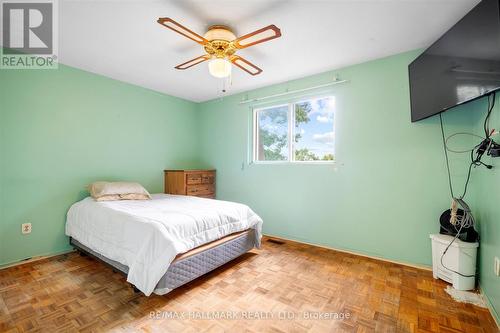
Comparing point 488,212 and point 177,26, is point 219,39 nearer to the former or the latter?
point 177,26

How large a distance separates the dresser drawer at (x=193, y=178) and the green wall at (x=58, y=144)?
0.63m

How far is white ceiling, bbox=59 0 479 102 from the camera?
1744 millimetres

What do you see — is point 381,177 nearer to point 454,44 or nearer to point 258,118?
point 454,44

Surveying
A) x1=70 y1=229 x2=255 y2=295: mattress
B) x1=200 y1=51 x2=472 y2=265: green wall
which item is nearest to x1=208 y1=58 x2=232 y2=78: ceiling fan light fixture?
x1=200 y1=51 x2=472 y2=265: green wall

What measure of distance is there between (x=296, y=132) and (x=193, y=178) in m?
1.89

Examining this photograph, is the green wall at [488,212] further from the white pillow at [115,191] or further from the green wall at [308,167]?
the white pillow at [115,191]

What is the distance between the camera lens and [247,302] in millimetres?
1818

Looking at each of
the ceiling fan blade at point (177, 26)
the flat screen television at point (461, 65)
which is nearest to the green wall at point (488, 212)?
the flat screen television at point (461, 65)

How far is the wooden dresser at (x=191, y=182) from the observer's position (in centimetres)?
367

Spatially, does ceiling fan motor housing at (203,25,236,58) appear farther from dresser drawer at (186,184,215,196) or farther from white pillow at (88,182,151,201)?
dresser drawer at (186,184,215,196)

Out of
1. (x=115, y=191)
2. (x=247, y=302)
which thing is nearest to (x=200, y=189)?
(x=115, y=191)

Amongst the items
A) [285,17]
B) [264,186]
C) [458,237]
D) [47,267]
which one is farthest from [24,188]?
[458,237]

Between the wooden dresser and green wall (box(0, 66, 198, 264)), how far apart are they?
12.1 inches

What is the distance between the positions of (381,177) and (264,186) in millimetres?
1666
